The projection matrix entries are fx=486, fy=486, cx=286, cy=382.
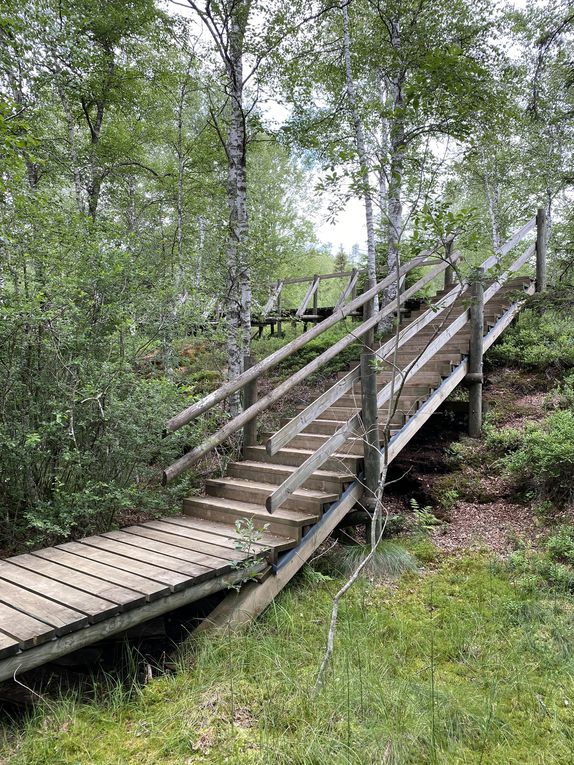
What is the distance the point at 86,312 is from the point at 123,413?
1.08 meters

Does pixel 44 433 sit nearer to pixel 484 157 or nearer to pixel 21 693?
pixel 21 693

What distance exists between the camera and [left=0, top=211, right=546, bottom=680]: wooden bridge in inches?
111

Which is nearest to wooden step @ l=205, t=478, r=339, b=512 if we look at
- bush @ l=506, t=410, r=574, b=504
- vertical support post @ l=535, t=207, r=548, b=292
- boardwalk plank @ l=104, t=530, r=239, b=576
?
boardwalk plank @ l=104, t=530, r=239, b=576

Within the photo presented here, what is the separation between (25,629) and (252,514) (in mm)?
2033

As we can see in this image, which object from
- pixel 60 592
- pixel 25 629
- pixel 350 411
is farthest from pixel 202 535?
pixel 350 411

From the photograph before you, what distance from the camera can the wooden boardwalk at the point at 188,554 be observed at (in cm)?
271

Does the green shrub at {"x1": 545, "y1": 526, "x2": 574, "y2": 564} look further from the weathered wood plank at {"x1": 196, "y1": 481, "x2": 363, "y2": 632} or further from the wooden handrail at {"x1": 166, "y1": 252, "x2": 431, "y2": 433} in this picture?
the wooden handrail at {"x1": 166, "y1": 252, "x2": 431, "y2": 433}

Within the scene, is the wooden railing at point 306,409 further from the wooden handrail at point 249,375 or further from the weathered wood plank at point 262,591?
the weathered wood plank at point 262,591

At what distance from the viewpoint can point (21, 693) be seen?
2.81 metres

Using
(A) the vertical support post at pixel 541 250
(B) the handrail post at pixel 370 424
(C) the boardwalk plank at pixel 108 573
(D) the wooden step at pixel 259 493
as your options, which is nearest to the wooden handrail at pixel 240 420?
(B) the handrail post at pixel 370 424

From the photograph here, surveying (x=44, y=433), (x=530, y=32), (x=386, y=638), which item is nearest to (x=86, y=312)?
(x=44, y=433)

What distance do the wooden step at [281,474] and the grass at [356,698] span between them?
105cm

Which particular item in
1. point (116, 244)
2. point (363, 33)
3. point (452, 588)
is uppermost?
point (363, 33)

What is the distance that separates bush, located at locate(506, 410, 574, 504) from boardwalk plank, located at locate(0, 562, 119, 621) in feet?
13.5
